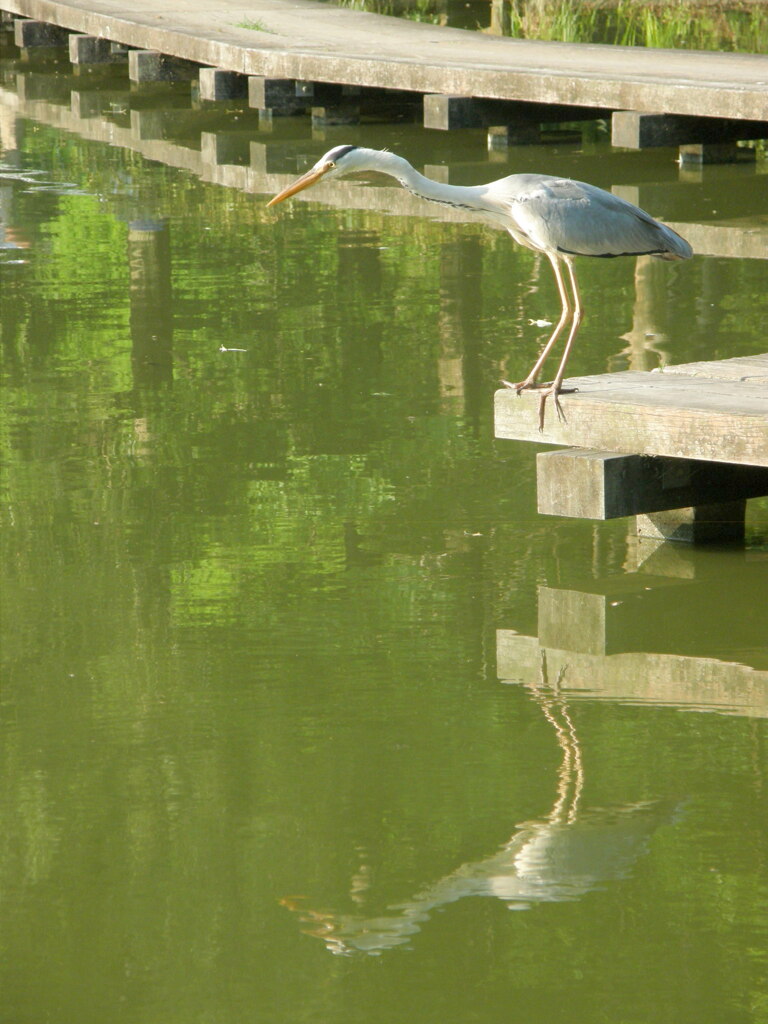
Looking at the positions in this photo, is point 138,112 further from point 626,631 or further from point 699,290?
point 626,631

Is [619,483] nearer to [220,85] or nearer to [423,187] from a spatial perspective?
[423,187]

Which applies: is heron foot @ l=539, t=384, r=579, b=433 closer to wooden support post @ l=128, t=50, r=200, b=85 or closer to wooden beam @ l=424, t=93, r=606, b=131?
wooden beam @ l=424, t=93, r=606, b=131

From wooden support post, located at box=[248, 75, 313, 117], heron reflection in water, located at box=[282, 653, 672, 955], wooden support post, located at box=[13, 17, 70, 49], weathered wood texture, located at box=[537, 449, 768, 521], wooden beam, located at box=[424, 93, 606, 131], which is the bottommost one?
heron reflection in water, located at box=[282, 653, 672, 955]

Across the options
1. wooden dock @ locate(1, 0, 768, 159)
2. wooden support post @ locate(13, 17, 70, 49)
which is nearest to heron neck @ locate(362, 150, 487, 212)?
wooden dock @ locate(1, 0, 768, 159)

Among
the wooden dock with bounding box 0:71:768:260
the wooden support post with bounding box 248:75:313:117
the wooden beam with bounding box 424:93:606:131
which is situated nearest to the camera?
the wooden dock with bounding box 0:71:768:260

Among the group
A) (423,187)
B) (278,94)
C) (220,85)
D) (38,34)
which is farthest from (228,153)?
(423,187)

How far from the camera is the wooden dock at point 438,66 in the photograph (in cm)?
1302

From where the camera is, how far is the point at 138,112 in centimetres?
1712

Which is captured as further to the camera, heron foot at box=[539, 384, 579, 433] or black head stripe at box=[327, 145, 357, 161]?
black head stripe at box=[327, 145, 357, 161]

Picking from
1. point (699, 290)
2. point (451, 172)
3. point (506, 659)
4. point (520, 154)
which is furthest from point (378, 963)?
point (520, 154)

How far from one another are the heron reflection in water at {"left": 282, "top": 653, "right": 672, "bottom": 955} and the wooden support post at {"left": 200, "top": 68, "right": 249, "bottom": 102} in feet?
43.4

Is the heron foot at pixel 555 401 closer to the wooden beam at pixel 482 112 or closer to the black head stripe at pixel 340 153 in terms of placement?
the black head stripe at pixel 340 153

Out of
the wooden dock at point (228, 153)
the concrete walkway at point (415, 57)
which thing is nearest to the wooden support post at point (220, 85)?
the wooden dock at point (228, 153)

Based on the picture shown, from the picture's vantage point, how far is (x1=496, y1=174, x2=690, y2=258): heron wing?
5789mm
